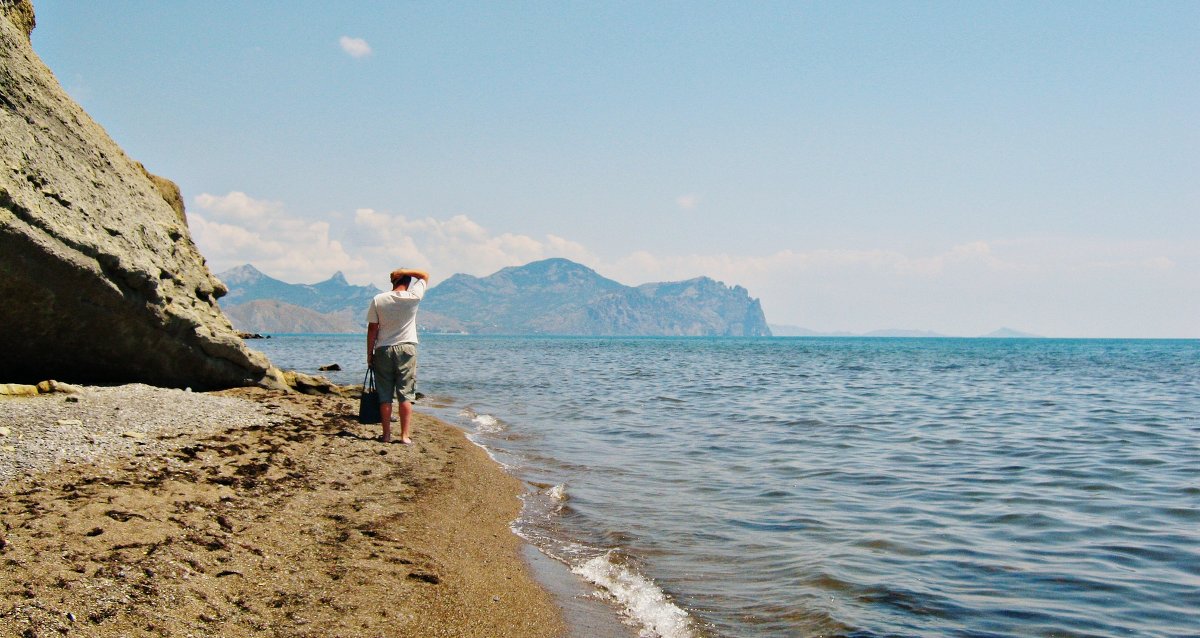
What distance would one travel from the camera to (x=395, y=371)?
1076cm

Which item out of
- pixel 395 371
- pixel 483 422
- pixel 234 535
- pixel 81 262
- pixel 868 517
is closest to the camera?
pixel 234 535

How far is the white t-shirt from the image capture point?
417 inches

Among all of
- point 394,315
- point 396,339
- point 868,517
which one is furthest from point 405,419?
point 868,517

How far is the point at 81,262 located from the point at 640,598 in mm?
10370

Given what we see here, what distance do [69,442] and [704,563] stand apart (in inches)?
252

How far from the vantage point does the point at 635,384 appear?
3178 centimetres

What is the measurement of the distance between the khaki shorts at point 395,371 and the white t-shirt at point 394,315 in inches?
4.6

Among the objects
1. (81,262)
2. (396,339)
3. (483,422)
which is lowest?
(483,422)

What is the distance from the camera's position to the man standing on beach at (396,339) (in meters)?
10.6

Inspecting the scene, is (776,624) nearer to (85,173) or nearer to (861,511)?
(861,511)

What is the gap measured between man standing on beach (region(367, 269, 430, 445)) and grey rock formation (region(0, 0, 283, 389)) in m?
4.82

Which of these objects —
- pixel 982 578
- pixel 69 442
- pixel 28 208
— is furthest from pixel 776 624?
pixel 28 208

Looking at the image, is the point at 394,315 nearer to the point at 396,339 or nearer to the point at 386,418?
the point at 396,339

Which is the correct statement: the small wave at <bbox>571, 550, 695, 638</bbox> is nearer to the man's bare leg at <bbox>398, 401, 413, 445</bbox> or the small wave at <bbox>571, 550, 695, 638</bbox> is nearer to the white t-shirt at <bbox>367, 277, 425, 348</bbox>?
the man's bare leg at <bbox>398, 401, 413, 445</bbox>
